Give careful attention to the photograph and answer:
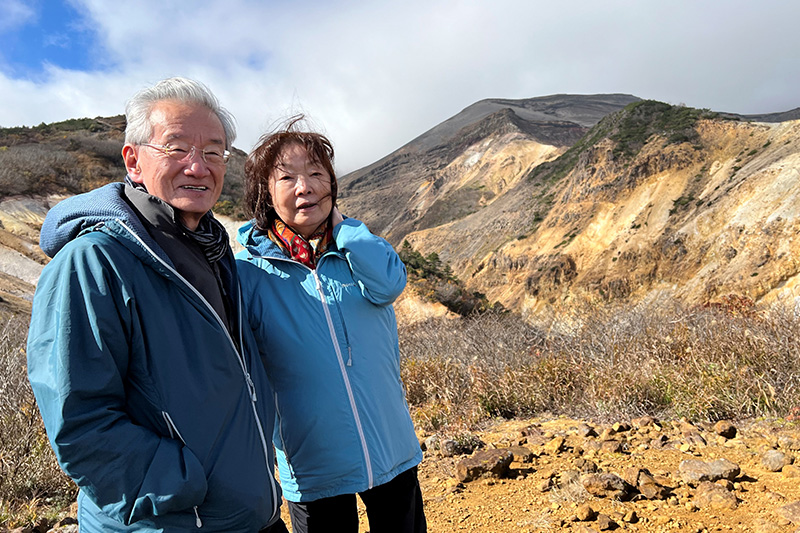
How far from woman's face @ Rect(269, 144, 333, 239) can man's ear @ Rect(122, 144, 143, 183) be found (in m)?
0.48

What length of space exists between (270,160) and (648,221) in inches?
730

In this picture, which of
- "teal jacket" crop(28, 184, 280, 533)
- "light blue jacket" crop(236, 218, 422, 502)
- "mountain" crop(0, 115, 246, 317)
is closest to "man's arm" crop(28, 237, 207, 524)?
"teal jacket" crop(28, 184, 280, 533)

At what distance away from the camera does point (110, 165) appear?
19.4 meters

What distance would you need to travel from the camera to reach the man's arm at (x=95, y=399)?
1.06 metres

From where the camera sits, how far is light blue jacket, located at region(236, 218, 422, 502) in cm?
165

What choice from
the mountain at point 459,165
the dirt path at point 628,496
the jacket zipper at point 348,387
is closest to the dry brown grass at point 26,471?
the dirt path at point 628,496

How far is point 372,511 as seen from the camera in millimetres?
1755

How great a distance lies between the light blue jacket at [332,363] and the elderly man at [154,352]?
0.18 meters

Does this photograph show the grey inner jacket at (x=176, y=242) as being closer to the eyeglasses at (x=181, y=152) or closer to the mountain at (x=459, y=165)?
the eyeglasses at (x=181, y=152)

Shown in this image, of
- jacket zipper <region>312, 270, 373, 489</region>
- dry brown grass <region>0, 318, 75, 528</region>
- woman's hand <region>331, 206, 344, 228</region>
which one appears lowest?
dry brown grass <region>0, 318, 75, 528</region>

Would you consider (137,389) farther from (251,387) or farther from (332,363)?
A: (332,363)

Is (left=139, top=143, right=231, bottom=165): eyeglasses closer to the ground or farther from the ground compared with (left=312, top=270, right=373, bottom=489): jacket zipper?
farther from the ground

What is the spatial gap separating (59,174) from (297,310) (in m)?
19.9

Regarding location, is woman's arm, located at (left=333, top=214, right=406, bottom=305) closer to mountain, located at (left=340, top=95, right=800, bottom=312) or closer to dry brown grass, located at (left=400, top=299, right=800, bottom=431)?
dry brown grass, located at (left=400, top=299, right=800, bottom=431)
